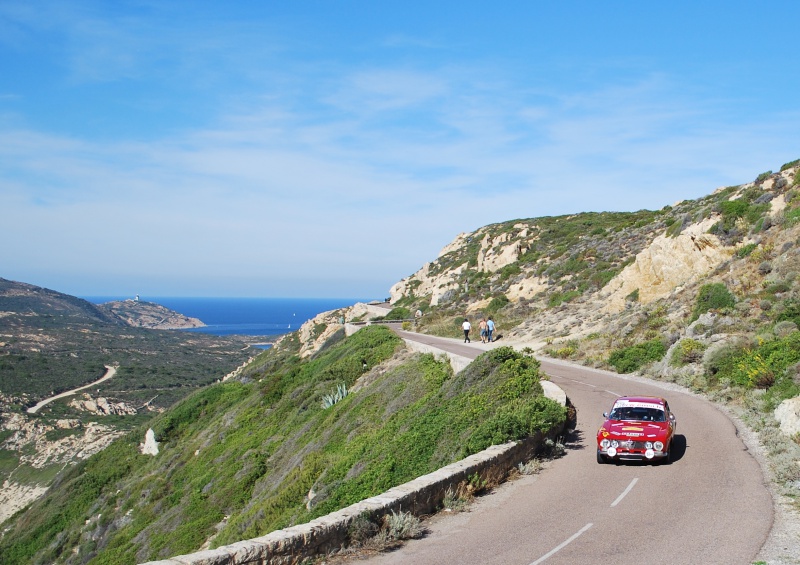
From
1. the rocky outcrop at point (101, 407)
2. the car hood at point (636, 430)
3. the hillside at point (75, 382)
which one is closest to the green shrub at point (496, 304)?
the car hood at point (636, 430)

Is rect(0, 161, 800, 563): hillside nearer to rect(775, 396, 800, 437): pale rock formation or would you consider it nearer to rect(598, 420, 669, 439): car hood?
rect(775, 396, 800, 437): pale rock formation

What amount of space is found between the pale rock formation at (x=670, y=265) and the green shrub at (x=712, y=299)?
20.1 feet

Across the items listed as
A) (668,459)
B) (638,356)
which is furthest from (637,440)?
(638,356)

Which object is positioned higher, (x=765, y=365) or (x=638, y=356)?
(x=765, y=365)

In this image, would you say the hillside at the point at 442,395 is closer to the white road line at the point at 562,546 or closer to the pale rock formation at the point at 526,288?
the pale rock formation at the point at 526,288

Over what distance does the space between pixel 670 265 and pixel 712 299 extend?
10.4 m

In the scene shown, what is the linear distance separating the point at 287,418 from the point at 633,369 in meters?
15.3

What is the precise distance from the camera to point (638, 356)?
27219 millimetres

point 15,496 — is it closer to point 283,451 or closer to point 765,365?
point 283,451

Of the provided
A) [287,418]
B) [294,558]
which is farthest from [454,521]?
[287,418]

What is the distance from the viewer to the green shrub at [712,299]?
2659 cm

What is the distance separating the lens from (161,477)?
101 ft

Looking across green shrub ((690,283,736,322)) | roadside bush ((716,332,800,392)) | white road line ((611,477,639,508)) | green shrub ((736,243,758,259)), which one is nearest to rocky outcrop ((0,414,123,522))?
green shrub ((690,283,736,322))

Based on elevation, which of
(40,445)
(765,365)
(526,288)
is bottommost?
(40,445)
